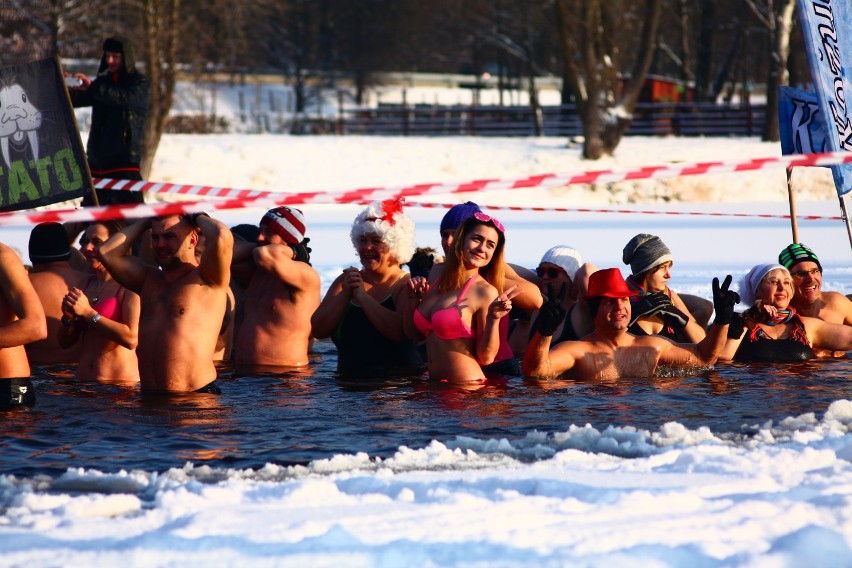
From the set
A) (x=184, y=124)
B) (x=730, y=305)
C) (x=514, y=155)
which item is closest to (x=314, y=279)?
(x=730, y=305)

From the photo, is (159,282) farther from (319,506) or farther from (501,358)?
(319,506)

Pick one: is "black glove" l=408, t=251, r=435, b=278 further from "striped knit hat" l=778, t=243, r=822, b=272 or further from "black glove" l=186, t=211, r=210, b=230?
"striped knit hat" l=778, t=243, r=822, b=272

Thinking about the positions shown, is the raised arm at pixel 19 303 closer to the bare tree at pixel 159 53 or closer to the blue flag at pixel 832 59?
the blue flag at pixel 832 59

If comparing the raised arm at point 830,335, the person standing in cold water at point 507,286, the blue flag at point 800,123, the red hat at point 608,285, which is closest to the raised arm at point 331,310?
the person standing in cold water at point 507,286

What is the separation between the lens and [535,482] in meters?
4.57

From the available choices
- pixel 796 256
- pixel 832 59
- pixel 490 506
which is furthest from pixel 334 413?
pixel 832 59

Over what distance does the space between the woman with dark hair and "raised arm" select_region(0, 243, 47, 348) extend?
0.68 metres

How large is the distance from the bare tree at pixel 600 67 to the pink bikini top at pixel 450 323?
22.7 m

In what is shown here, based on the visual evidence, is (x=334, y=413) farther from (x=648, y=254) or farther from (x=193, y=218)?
(x=648, y=254)

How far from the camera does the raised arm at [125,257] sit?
6.14 m

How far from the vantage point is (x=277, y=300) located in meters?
7.55

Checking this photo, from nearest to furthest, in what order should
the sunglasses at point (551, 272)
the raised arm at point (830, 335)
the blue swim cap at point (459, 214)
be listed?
the blue swim cap at point (459, 214), the sunglasses at point (551, 272), the raised arm at point (830, 335)

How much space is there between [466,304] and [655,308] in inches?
57.7

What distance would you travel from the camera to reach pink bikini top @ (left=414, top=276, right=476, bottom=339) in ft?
21.3
